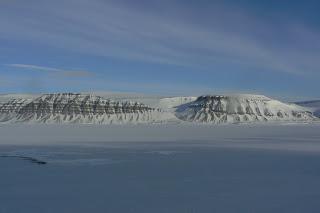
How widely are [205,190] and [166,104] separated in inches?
7195

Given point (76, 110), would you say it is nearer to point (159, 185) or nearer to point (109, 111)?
point (109, 111)

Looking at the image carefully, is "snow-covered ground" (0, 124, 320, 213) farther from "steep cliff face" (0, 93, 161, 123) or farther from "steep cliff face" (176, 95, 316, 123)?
"steep cliff face" (176, 95, 316, 123)

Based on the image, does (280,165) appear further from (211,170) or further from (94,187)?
(94,187)

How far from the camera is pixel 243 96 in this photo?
568ft

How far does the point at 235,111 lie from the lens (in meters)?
157

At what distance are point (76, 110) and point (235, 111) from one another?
53349 millimetres

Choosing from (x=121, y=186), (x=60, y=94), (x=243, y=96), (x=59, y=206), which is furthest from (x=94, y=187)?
(x=243, y=96)

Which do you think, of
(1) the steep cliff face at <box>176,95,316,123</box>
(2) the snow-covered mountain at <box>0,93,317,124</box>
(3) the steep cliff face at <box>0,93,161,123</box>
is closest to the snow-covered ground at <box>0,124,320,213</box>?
(2) the snow-covered mountain at <box>0,93,317,124</box>

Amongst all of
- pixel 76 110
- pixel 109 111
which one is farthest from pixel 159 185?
pixel 76 110

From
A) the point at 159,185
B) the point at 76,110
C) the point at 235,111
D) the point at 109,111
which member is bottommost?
the point at 159,185

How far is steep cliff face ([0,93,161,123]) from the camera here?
134 m

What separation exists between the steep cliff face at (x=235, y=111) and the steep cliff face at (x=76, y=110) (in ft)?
58.5

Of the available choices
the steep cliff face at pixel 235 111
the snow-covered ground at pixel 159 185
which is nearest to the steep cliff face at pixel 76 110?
the steep cliff face at pixel 235 111

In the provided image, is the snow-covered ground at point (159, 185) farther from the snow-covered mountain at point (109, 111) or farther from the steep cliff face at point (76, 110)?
the steep cliff face at point (76, 110)
